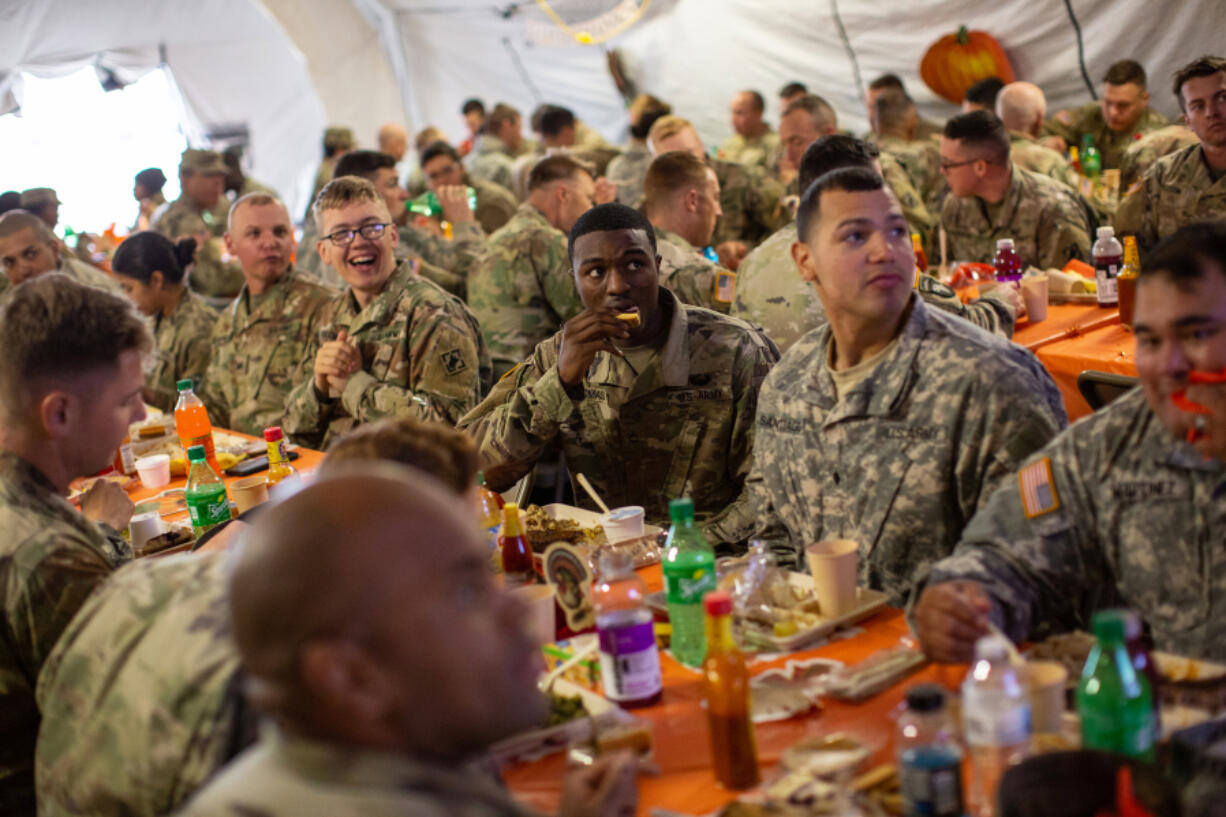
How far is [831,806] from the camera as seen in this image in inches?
61.5

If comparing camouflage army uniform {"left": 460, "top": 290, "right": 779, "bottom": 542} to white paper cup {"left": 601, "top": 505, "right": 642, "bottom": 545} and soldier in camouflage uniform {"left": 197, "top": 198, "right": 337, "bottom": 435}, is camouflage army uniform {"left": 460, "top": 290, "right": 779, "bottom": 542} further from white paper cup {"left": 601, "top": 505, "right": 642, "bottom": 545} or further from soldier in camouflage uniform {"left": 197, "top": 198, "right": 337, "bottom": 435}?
soldier in camouflage uniform {"left": 197, "top": 198, "right": 337, "bottom": 435}

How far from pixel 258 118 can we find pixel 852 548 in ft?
50.4

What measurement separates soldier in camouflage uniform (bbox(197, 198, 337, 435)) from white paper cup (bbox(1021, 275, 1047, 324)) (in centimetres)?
314

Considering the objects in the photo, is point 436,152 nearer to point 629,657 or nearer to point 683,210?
point 683,210

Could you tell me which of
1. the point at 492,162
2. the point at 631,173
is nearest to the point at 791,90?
the point at 631,173

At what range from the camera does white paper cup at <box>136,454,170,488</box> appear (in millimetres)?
4266

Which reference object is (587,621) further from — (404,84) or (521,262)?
(404,84)

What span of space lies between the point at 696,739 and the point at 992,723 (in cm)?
52

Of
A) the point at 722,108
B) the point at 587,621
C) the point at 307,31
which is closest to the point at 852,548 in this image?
the point at 587,621

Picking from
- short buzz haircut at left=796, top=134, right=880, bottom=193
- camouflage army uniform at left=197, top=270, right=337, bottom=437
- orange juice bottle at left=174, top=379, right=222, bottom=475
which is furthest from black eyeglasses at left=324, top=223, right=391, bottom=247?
short buzz haircut at left=796, top=134, right=880, bottom=193

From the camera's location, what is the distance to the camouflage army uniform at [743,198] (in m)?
8.08

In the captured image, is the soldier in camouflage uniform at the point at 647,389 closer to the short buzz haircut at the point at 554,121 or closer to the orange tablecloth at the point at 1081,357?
the orange tablecloth at the point at 1081,357

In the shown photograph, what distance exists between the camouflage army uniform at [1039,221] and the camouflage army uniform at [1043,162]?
1.09 m

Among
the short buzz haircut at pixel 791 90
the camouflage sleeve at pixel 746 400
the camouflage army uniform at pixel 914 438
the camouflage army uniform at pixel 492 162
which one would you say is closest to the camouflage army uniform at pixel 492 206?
the camouflage army uniform at pixel 492 162
